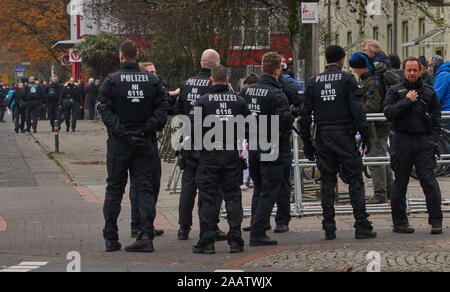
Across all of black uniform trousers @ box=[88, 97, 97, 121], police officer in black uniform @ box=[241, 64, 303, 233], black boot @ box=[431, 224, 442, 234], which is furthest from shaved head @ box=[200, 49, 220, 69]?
black uniform trousers @ box=[88, 97, 97, 121]

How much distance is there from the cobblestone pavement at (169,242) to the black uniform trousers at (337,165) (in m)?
0.29

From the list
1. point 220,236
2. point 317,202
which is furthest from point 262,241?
point 317,202

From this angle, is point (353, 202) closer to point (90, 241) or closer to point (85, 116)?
point (90, 241)

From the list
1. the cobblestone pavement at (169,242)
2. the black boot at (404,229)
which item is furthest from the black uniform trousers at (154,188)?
the black boot at (404,229)

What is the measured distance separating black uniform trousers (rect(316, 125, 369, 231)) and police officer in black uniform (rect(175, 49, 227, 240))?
1.14 m

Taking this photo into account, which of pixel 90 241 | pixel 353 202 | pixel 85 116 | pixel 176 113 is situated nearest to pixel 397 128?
pixel 353 202

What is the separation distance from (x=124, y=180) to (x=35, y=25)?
4610cm

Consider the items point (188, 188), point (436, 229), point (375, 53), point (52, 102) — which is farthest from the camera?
point (52, 102)

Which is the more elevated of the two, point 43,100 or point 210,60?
point 210,60

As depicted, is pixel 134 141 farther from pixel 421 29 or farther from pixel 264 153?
pixel 421 29

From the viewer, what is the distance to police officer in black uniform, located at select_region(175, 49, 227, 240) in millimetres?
9727

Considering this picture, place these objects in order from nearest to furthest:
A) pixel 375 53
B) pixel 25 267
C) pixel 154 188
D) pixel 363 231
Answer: pixel 25 267 < pixel 363 231 < pixel 154 188 < pixel 375 53

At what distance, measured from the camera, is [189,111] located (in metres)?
9.77

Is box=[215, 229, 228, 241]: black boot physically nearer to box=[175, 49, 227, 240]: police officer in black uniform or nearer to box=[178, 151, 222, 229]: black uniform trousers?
box=[175, 49, 227, 240]: police officer in black uniform
